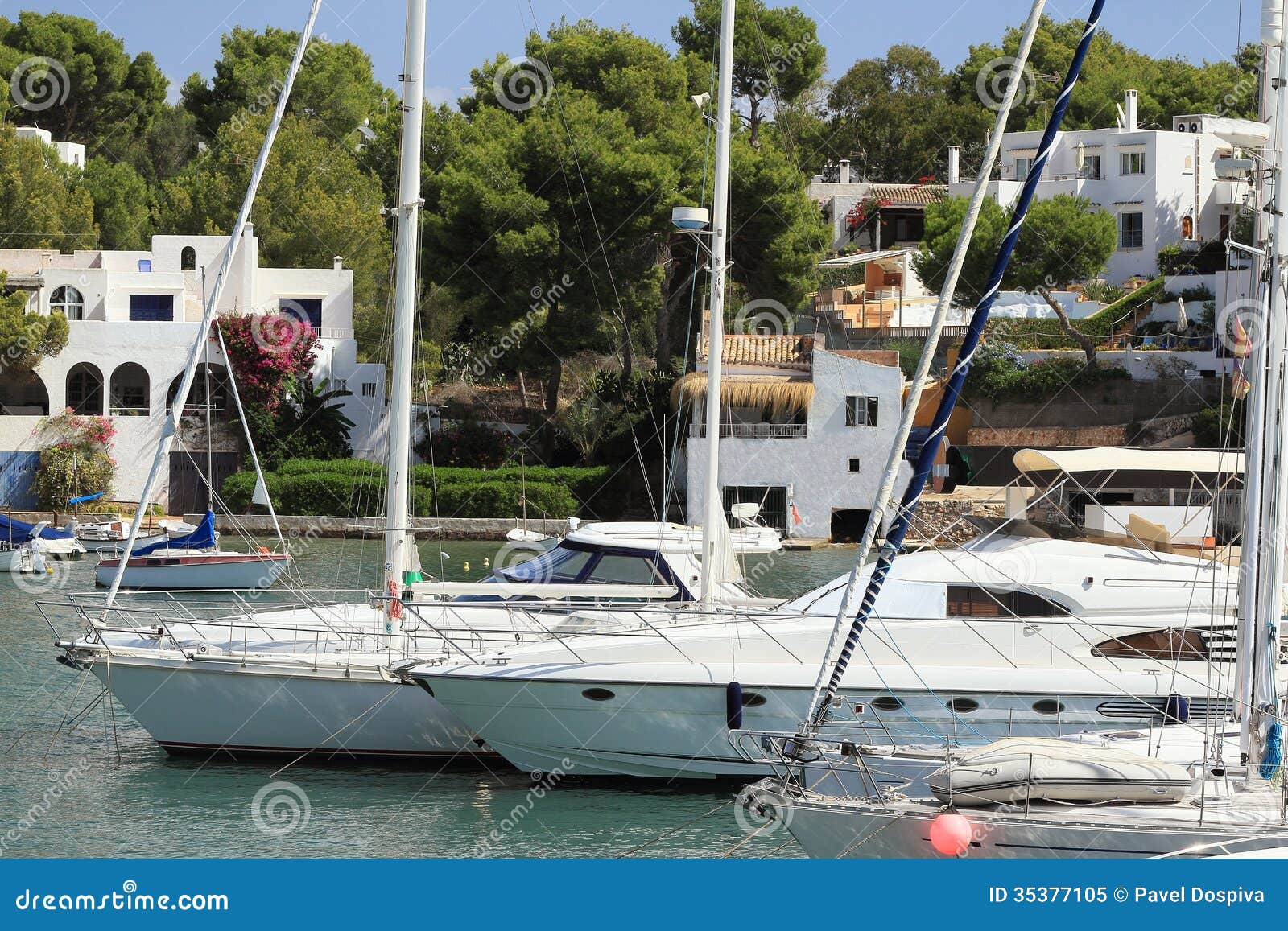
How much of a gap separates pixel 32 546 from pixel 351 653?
72.0 ft

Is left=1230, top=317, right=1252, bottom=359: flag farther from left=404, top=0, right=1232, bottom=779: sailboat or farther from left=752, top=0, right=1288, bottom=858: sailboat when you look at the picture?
left=404, top=0, right=1232, bottom=779: sailboat

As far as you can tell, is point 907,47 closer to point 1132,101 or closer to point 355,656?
point 1132,101

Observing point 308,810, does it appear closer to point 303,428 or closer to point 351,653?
point 351,653

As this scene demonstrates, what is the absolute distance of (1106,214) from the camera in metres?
53.4

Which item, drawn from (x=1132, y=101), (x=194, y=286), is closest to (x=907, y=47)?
(x=1132, y=101)

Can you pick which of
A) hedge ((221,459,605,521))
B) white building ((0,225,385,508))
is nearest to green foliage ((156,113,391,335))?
white building ((0,225,385,508))

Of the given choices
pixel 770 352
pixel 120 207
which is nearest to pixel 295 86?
pixel 120 207

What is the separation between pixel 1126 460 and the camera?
61.7 feet

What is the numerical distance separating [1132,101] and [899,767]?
179 feet

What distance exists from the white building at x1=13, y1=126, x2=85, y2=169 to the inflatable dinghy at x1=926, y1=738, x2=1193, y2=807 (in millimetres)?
58383

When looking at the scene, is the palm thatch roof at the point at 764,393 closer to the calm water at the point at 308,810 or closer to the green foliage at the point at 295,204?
the green foliage at the point at 295,204

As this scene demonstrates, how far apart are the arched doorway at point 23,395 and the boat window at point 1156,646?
38565 mm

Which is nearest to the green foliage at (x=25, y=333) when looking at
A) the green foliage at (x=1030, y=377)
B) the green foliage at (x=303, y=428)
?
the green foliage at (x=303, y=428)

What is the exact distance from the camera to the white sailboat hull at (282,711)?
54.5ft
